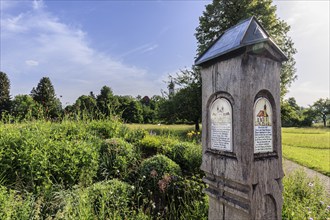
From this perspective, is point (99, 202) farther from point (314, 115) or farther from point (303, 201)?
point (314, 115)

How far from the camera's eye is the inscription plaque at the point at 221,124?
1.71 m

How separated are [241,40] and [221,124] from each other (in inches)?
26.4

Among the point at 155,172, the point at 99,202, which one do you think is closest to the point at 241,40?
the point at 99,202

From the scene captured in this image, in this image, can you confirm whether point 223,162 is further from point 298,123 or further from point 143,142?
point 298,123

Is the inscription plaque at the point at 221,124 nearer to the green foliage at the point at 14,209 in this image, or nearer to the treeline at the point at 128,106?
the green foliage at the point at 14,209

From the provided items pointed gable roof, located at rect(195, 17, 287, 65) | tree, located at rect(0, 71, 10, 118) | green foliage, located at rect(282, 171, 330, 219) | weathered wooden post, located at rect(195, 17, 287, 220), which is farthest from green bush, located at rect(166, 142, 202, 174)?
tree, located at rect(0, 71, 10, 118)

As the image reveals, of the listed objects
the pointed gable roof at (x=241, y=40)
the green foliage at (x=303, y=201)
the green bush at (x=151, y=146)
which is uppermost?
the pointed gable roof at (x=241, y=40)

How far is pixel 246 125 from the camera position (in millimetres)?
1594

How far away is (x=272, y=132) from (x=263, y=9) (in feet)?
50.9

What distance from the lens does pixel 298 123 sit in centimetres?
4791

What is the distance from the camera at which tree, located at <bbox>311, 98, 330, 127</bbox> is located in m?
52.9

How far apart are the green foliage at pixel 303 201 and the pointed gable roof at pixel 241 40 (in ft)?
7.44

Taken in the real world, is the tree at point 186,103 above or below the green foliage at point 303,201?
above

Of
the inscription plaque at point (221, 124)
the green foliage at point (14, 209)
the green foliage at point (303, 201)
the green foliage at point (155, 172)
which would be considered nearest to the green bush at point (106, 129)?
the green foliage at point (155, 172)
